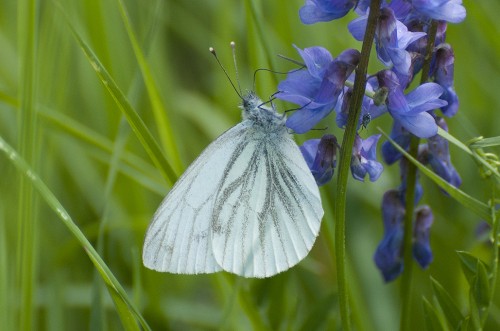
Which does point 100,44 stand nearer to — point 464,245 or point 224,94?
point 224,94

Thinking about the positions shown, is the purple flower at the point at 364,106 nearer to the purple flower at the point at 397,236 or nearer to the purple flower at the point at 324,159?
the purple flower at the point at 324,159

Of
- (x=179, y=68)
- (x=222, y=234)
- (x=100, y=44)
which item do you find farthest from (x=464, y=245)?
(x=179, y=68)

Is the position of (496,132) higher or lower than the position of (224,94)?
lower

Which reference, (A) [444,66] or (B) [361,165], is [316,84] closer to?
(B) [361,165]

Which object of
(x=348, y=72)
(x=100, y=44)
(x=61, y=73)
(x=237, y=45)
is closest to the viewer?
(x=348, y=72)

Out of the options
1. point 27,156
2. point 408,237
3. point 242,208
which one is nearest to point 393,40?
point 408,237

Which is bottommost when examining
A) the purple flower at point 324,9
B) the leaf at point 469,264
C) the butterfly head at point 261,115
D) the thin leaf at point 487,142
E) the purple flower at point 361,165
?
the leaf at point 469,264

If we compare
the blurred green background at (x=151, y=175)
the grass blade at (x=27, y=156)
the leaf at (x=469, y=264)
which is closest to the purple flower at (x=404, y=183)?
the blurred green background at (x=151, y=175)
